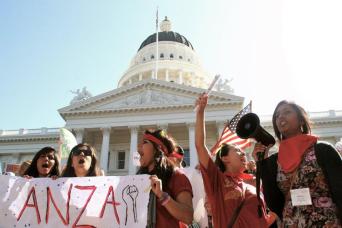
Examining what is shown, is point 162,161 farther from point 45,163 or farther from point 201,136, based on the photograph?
point 45,163

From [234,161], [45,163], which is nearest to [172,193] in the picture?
[234,161]

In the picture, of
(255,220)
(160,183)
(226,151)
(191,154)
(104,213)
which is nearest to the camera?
(160,183)

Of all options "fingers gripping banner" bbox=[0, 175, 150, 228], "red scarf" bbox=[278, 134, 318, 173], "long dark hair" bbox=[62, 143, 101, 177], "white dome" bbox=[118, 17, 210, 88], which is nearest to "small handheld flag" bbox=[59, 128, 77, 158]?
"long dark hair" bbox=[62, 143, 101, 177]

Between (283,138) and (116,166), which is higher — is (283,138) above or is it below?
below

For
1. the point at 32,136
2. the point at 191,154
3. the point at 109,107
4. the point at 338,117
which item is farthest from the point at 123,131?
the point at 338,117

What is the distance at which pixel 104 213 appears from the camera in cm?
419

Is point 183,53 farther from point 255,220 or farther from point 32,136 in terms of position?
point 255,220

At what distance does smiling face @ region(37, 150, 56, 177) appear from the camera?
5.01 metres

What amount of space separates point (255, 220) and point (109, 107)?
31241 millimetres

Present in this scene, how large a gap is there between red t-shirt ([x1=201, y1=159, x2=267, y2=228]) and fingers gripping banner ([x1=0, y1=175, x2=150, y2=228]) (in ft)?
3.03

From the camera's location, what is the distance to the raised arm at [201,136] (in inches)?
134

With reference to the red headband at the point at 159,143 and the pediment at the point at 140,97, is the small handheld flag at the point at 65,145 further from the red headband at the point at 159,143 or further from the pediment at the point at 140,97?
the pediment at the point at 140,97

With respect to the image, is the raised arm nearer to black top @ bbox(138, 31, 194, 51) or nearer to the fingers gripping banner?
the fingers gripping banner

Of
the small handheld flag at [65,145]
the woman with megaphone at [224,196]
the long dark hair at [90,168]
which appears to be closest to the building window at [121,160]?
the small handheld flag at [65,145]
